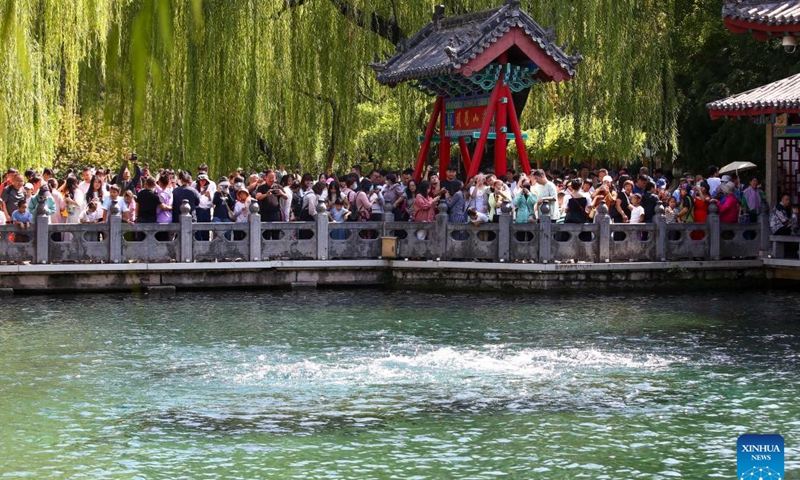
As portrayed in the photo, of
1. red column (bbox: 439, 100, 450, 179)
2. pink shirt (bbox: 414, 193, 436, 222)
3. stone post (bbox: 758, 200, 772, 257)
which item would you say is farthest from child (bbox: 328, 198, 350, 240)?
stone post (bbox: 758, 200, 772, 257)

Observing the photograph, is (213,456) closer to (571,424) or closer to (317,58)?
(571,424)

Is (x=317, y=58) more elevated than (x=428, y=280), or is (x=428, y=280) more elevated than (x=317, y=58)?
(x=317, y=58)

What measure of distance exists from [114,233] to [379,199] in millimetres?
4226

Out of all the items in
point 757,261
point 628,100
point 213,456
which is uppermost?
point 628,100

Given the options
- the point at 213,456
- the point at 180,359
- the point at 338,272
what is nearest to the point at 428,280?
the point at 338,272

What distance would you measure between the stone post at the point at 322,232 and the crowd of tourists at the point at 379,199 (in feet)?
0.29

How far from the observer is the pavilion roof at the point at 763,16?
1947 centimetres

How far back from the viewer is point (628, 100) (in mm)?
24188

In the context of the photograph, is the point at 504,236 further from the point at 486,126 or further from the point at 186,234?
the point at 186,234

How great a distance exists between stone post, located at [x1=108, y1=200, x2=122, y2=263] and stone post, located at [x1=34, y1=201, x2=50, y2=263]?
34.3 inches

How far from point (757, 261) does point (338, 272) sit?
653 cm

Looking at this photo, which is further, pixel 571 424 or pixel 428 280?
pixel 428 280

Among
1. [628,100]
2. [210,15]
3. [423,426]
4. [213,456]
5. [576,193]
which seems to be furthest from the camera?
[628,100]

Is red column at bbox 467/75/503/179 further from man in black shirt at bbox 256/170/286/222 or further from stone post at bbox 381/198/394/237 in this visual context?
man in black shirt at bbox 256/170/286/222
